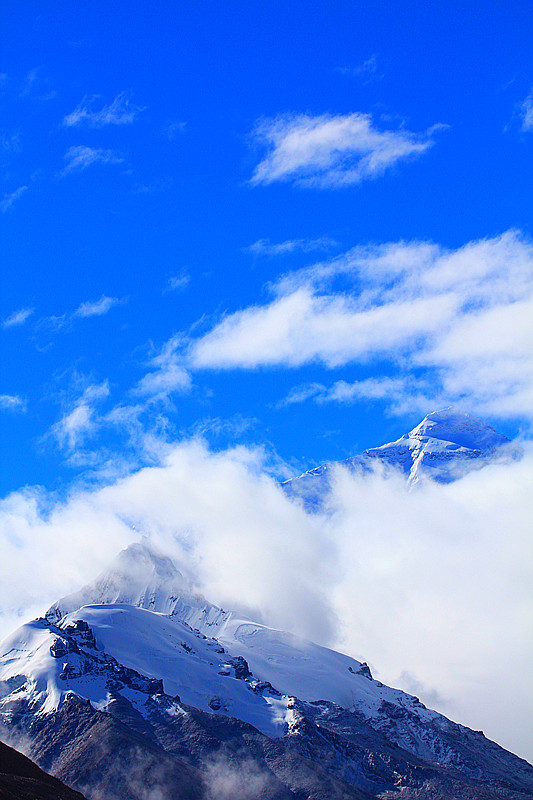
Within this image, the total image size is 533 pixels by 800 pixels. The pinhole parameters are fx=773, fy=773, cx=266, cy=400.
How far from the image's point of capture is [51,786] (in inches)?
7126

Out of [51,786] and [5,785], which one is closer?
[5,785]

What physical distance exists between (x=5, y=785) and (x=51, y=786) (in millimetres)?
21521

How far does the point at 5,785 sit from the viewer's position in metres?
162
